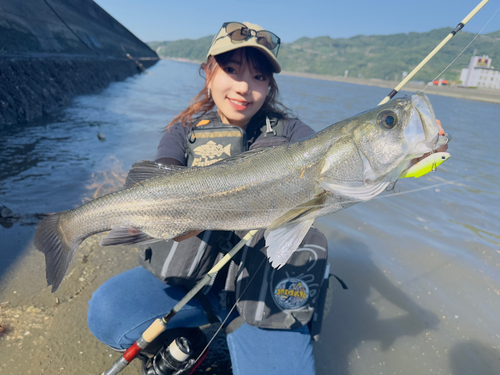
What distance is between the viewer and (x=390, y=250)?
4.53 metres

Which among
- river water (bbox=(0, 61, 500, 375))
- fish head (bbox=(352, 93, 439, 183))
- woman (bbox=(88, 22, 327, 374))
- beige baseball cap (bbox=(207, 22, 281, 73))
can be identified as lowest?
river water (bbox=(0, 61, 500, 375))

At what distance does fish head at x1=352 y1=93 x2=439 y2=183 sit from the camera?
6.04ft

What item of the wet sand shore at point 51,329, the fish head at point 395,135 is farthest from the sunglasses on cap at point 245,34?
the wet sand shore at point 51,329

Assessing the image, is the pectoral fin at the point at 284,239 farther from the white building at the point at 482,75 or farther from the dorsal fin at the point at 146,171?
the white building at the point at 482,75

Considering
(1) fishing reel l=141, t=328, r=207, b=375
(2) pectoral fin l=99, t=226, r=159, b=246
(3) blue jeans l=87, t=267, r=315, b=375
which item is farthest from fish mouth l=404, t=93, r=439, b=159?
(1) fishing reel l=141, t=328, r=207, b=375

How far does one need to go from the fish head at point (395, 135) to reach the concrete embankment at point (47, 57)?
29.1ft

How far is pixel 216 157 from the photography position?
2750mm

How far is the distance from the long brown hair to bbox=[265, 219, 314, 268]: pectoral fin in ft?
5.30

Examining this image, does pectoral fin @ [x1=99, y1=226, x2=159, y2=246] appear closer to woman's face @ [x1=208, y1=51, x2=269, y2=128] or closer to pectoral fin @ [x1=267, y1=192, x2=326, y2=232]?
pectoral fin @ [x1=267, y1=192, x2=326, y2=232]

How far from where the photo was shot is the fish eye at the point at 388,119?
1897 mm

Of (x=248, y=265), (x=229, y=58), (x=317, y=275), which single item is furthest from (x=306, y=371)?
(x=229, y=58)

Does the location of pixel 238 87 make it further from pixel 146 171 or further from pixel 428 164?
pixel 428 164

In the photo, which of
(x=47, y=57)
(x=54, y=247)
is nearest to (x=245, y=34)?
(x=54, y=247)

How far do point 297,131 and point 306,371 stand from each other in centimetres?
209
